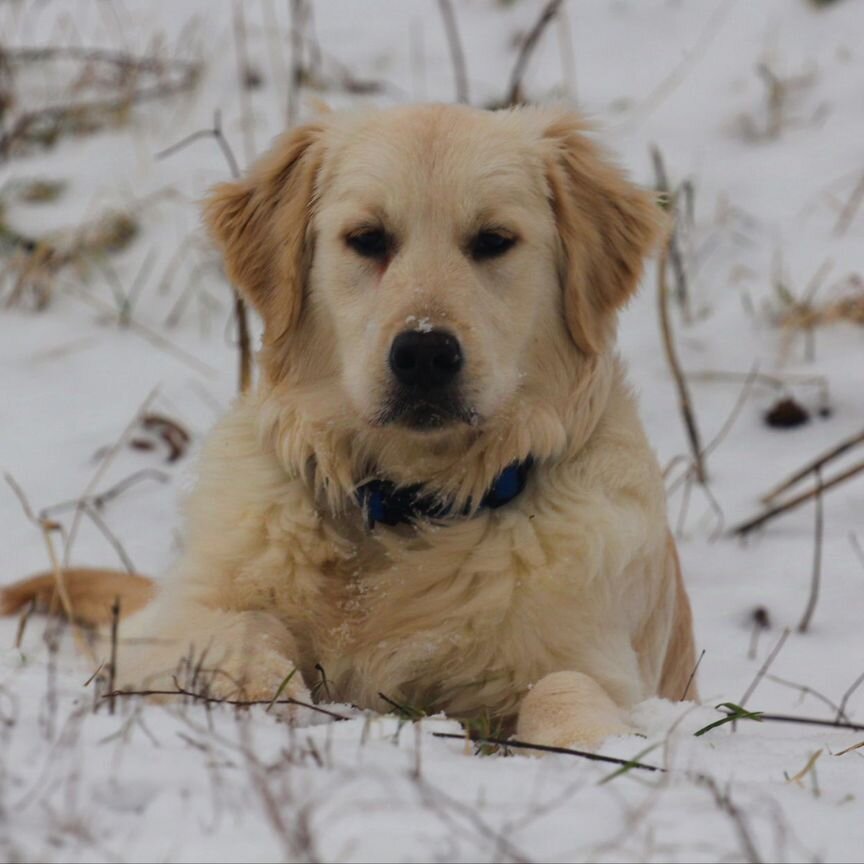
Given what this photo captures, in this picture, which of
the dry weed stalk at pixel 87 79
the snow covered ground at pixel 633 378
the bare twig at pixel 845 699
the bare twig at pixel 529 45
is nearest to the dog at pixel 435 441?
the snow covered ground at pixel 633 378

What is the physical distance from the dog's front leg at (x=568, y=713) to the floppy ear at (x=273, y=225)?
→ 1183mm

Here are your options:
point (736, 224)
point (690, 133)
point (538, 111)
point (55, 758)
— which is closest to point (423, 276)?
point (538, 111)

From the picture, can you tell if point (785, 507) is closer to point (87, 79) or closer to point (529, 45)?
point (529, 45)

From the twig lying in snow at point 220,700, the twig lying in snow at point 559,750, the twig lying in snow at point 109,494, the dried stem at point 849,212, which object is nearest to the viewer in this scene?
the twig lying in snow at point 559,750

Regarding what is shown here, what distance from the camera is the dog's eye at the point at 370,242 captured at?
3635mm

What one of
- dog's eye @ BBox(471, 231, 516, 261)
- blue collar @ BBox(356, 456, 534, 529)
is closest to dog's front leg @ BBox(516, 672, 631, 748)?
blue collar @ BBox(356, 456, 534, 529)

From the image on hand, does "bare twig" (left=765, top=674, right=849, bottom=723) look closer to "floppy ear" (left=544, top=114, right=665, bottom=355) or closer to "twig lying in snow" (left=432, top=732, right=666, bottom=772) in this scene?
"twig lying in snow" (left=432, top=732, right=666, bottom=772)

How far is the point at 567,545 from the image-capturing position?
3.53m

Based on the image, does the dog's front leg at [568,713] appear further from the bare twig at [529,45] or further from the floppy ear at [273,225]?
the bare twig at [529,45]

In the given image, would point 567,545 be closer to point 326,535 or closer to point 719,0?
point 326,535

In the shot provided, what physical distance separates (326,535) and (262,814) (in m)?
1.52

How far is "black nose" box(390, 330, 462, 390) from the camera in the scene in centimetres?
331

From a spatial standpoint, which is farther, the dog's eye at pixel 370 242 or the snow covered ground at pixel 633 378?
the dog's eye at pixel 370 242

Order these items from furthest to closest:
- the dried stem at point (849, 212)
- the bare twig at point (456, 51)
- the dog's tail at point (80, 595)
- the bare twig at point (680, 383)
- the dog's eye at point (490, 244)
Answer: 1. the dried stem at point (849, 212)
2. the bare twig at point (456, 51)
3. the bare twig at point (680, 383)
4. the dog's tail at point (80, 595)
5. the dog's eye at point (490, 244)
